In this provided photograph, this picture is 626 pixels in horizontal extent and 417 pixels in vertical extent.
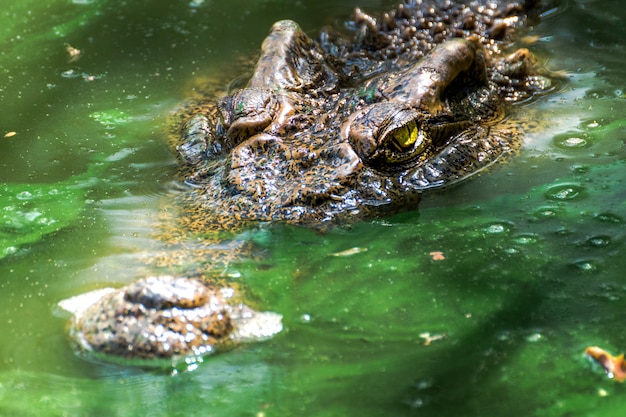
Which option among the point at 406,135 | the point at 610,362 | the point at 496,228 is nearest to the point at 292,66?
the point at 406,135

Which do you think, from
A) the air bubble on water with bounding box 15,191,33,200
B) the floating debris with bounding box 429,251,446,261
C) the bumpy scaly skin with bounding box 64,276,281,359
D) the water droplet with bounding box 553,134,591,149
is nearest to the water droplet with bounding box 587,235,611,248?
the floating debris with bounding box 429,251,446,261

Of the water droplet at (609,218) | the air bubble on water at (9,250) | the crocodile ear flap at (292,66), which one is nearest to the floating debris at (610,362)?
the water droplet at (609,218)

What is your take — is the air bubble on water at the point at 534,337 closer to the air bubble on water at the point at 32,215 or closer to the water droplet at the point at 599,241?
the water droplet at the point at 599,241

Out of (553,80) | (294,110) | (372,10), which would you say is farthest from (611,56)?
(294,110)

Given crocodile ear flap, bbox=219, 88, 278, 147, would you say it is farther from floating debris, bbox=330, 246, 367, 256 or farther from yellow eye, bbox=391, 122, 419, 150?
floating debris, bbox=330, 246, 367, 256

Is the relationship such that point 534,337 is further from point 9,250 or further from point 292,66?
point 9,250
